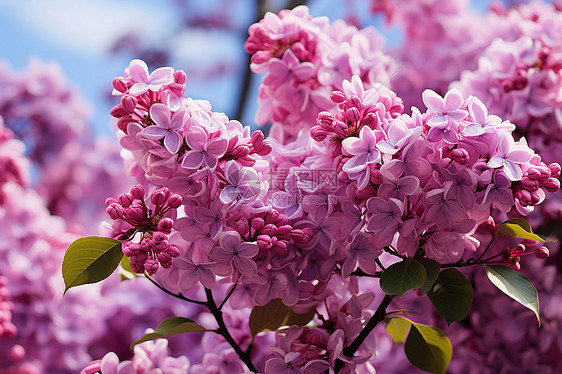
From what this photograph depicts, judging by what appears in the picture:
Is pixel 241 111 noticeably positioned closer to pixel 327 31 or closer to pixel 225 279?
pixel 327 31

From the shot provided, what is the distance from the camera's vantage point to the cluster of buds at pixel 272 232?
55 cm

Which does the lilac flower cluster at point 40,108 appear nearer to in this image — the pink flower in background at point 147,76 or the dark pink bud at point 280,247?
the pink flower in background at point 147,76

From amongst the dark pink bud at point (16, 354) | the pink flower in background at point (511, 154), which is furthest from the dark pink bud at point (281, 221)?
the dark pink bud at point (16, 354)

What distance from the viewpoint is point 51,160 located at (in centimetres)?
188

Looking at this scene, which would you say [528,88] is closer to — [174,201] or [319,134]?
[319,134]

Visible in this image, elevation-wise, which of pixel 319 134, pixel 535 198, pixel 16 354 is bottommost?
pixel 16 354

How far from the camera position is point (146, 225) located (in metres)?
0.56

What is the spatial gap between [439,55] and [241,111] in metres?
0.69

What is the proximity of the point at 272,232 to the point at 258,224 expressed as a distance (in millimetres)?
15

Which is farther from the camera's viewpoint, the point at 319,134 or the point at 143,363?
the point at 143,363

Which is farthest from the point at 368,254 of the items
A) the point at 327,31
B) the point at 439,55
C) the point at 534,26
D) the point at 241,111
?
the point at 241,111

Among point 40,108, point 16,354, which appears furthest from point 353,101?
point 40,108

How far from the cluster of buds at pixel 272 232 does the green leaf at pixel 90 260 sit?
13 centimetres

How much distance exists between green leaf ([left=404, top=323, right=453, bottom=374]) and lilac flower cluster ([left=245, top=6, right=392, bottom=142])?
1.01 ft
